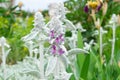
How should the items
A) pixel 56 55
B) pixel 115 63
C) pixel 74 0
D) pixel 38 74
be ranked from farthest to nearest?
pixel 74 0 → pixel 115 63 → pixel 38 74 → pixel 56 55

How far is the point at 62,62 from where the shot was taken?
1.66 meters

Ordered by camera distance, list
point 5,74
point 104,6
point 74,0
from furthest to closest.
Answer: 1. point 74,0
2. point 104,6
3. point 5,74

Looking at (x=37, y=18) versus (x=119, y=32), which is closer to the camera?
(x=37, y=18)

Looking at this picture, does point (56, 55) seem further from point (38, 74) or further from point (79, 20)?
point (79, 20)

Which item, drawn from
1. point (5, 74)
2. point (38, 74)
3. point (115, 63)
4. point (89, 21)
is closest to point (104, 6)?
point (115, 63)

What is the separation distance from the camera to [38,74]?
1.76 meters

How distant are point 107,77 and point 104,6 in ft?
2.78

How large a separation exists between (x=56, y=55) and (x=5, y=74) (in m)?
0.74

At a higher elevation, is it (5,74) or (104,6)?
(104,6)

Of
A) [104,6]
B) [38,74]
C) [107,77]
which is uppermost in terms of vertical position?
[104,6]

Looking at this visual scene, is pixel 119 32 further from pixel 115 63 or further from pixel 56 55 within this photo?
pixel 56 55

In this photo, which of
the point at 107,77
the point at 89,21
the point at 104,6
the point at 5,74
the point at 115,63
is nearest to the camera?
the point at 5,74

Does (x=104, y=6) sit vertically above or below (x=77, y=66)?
above

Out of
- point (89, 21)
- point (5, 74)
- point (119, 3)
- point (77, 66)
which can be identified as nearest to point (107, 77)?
point (77, 66)
